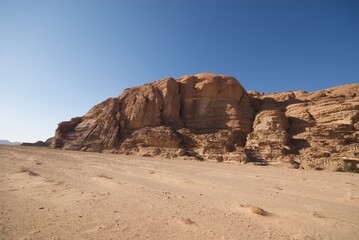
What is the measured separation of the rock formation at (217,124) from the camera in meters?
27.6

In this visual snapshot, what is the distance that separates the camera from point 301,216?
607 centimetres

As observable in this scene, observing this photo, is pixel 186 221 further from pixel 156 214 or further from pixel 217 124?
pixel 217 124

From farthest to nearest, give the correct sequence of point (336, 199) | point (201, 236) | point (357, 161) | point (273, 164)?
1. point (273, 164)
2. point (357, 161)
3. point (336, 199)
4. point (201, 236)

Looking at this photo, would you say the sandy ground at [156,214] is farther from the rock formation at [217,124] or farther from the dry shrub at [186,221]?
the rock formation at [217,124]

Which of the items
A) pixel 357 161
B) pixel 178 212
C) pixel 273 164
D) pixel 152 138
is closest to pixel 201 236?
pixel 178 212

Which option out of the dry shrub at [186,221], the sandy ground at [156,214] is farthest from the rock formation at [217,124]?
the dry shrub at [186,221]

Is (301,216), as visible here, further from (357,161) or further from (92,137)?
(92,137)

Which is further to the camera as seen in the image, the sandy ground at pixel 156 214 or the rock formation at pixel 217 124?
the rock formation at pixel 217 124

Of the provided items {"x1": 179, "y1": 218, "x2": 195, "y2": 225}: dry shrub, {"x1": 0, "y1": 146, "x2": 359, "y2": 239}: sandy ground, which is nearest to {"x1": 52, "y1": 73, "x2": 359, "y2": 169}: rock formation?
{"x1": 0, "y1": 146, "x2": 359, "y2": 239}: sandy ground

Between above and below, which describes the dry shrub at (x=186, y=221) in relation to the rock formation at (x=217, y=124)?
below

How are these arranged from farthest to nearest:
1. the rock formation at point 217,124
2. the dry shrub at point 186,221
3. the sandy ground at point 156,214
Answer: the rock formation at point 217,124
the dry shrub at point 186,221
the sandy ground at point 156,214

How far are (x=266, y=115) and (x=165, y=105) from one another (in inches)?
707

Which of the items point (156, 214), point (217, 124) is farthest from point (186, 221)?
point (217, 124)

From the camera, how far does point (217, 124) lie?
124 ft
